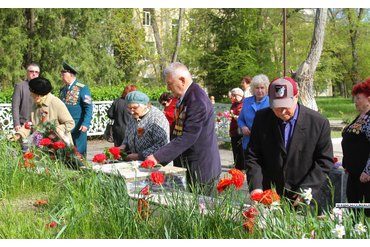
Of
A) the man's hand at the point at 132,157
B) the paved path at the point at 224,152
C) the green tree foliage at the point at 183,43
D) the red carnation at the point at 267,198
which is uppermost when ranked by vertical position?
the green tree foliage at the point at 183,43

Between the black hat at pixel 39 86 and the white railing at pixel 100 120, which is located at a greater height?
the black hat at pixel 39 86

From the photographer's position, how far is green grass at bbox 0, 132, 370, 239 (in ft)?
7.89

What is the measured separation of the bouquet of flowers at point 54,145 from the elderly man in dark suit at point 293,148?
6.91 ft

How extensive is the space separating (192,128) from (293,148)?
944 mm

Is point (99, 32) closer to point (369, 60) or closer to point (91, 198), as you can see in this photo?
point (369, 60)

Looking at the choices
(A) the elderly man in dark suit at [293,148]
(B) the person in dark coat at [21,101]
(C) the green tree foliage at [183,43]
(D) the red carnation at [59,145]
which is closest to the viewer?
(A) the elderly man in dark suit at [293,148]

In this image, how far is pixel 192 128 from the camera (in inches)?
150

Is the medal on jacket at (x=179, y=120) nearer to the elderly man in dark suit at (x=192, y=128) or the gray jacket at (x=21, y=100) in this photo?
the elderly man in dark suit at (x=192, y=128)

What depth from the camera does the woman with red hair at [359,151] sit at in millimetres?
3990

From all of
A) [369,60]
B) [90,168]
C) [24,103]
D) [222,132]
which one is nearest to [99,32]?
[222,132]

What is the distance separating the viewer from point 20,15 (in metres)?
23.2

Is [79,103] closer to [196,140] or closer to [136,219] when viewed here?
[196,140]

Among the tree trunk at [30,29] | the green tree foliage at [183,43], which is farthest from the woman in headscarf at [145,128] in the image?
the tree trunk at [30,29]

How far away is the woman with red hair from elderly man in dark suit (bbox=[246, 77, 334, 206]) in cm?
90
